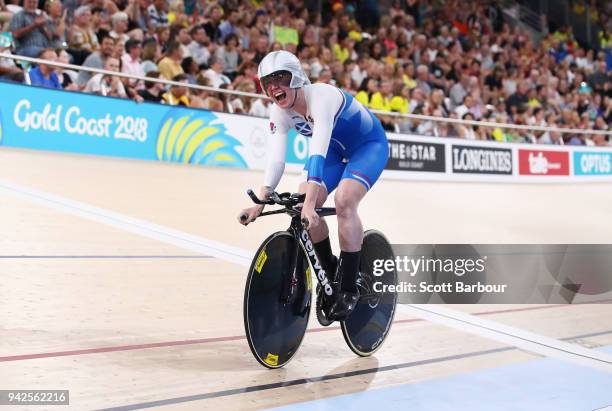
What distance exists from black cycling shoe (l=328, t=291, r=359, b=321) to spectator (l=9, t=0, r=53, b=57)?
6061 millimetres

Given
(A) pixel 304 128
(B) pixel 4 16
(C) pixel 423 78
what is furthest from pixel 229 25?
(A) pixel 304 128

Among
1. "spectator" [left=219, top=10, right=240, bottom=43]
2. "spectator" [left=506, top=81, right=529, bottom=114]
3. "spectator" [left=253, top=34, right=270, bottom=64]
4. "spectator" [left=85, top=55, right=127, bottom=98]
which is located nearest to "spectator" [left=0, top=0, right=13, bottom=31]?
"spectator" [left=85, top=55, right=127, bottom=98]

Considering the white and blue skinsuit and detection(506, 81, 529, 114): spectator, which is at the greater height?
detection(506, 81, 529, 114): spectator

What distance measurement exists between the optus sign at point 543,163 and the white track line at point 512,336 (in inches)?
406

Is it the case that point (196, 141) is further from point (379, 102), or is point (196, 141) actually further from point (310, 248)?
point (310, 248)

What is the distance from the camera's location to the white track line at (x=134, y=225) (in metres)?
5.15

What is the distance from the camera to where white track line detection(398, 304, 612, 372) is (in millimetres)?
Answer: 3322

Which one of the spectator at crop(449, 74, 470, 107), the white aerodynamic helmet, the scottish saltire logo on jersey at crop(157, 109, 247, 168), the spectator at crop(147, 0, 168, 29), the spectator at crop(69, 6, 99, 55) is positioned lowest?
the white aerodynamic helmet

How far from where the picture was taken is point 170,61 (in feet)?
30.6

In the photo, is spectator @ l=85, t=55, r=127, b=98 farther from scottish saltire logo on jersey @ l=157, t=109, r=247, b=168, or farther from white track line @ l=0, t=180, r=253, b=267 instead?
white track line @ l=0, t=180, r=253, b=267

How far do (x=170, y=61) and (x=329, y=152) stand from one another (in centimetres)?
632

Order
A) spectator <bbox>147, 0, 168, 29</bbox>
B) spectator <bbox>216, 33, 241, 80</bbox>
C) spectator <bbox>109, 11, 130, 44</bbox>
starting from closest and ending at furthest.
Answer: spectator <bbox>109, 11, 130, 44</bbox>
spectator <bbox>147, 0, 168, 29</bbox>
spectator <bbox>216, 33, 241, 80</bbox>

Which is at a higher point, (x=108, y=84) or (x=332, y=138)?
(x=108, y=84)

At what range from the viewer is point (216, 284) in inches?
170
